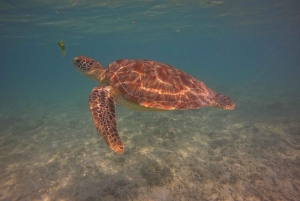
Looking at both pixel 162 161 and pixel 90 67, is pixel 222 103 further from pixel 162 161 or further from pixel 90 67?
pixel 90 67

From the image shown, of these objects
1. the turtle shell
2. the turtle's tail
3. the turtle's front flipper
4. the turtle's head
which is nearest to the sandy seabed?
the turtle's front flipper

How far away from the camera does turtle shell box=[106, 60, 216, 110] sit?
229 inches

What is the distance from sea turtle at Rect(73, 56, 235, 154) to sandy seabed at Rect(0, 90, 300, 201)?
3.01 metres

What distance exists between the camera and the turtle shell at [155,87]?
5824mm

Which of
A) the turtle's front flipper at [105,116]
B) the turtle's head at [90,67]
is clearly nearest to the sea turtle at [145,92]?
Answer: the turtle's front flipper at [105,116]

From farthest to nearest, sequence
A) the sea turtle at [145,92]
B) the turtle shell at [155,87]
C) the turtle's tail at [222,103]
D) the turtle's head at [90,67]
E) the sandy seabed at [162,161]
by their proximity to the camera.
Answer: the turtle's head at [90,67], the turtle's tail at [222,103], the sandy seabed at [162,161], the turtle shell at [155,87], the sea turtle at [145,92]

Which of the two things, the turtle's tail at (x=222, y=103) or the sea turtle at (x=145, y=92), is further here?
the turtle's tail at (x=222, y=103)

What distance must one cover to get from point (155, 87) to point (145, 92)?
0.42 meters

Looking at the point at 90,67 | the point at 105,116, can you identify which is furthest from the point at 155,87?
the point at 90,67

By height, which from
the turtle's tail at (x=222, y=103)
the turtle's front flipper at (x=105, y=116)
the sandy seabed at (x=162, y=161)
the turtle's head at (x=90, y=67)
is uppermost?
the turtle's head at (x=90, y=67)

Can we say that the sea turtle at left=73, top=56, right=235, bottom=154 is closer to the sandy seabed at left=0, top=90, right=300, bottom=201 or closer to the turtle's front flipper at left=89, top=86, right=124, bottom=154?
the turtle's front flipper at left=89, top=86, right=124, bottom=154

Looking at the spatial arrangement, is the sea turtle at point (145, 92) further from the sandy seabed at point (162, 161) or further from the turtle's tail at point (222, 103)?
the sandy seabed at point (162, 161)

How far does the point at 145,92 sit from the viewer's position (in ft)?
19.3

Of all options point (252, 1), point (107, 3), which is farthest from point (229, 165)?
point (252, 1)
